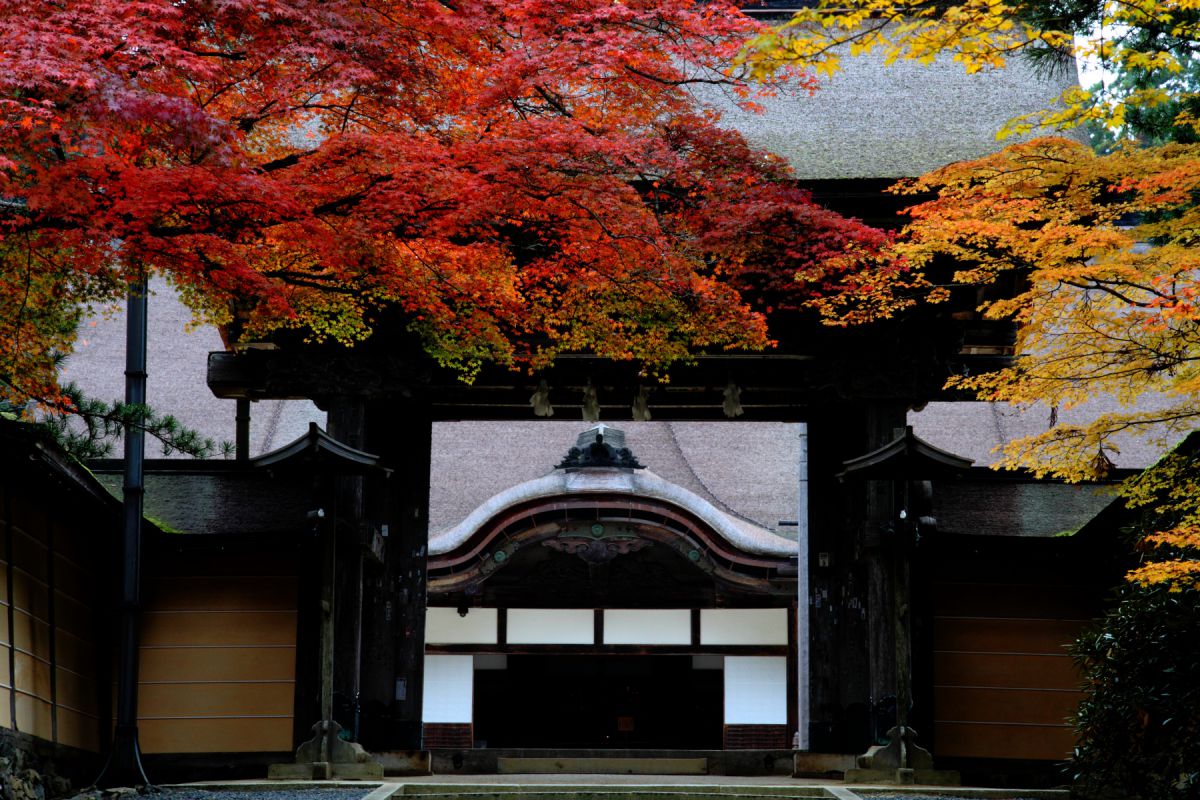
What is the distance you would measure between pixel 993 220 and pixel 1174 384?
187 cm

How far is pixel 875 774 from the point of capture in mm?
11508

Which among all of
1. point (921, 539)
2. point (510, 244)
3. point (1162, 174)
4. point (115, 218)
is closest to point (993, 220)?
point (1162, 174)

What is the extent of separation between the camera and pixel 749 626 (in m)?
19.5

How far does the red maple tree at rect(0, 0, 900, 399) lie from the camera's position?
7762mm

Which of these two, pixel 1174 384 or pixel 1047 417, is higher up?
pixel 1047 417

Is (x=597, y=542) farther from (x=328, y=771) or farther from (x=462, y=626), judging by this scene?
(x=328, y=771)

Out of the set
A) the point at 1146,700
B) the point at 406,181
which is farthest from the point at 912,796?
the point at 406,181

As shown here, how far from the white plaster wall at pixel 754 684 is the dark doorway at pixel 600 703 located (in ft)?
1.75

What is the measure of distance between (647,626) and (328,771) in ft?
29.3

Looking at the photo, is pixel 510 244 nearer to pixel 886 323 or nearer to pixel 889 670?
pixel 886 323

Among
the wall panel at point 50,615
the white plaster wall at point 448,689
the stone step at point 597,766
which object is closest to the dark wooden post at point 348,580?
the wall panel at point 50,615

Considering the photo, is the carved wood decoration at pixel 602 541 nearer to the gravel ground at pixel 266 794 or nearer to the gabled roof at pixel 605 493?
the gabled roof at pixel 605 493

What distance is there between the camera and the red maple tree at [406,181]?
776 cm

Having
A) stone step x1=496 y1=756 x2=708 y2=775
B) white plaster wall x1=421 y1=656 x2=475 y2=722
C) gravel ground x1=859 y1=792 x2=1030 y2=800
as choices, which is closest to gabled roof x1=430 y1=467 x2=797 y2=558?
white plaster wall x1=421 y1=656 x2=475 y2=722
